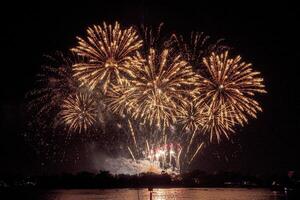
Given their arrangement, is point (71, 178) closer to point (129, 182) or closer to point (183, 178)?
point (129, 182)

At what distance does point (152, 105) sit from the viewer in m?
65.5

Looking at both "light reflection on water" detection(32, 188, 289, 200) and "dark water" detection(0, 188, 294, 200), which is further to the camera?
"dark water" detection(0, 188, 294, 200)

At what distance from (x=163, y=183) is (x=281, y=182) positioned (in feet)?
88.2

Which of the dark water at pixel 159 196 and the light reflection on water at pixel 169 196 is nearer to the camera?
the light reflection on water at pixel 169 196

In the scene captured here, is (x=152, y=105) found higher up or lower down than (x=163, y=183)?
higher up

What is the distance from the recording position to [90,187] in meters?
128

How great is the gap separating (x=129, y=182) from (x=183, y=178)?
14.8 metres

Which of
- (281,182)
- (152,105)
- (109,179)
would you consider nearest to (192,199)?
(152,105)

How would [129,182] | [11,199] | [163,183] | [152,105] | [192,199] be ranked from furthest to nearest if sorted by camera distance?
[129,182], [163,183], [11,199], [192,199], [152,105]

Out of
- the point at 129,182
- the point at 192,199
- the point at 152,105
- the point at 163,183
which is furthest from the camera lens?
the point at 129,182

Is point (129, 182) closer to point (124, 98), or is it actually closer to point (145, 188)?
point (145, 188)

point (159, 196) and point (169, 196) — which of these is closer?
point (159, 196)

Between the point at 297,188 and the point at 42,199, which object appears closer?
the point at 42,199

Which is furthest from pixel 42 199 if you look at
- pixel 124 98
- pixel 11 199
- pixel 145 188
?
pixel 145 188
